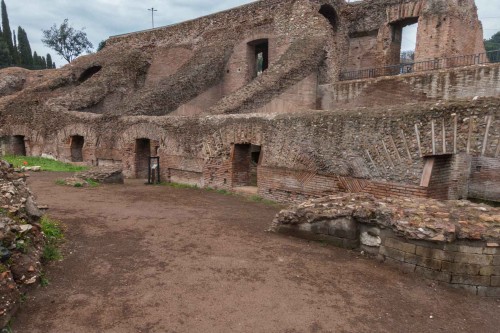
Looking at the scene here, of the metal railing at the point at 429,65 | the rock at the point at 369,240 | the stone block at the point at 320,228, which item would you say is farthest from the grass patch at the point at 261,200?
the metal railing at the point at 429,65

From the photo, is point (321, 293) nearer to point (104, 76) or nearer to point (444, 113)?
point (444, 113)

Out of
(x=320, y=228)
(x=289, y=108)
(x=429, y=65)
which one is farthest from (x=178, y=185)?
(x=429, y=65)

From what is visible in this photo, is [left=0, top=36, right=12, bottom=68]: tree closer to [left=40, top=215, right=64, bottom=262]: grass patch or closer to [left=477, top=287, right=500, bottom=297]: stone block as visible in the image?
[left=40, top=215, right=64, bottom=262]: grass patch

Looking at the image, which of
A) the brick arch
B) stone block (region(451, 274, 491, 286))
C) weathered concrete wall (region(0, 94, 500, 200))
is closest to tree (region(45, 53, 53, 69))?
the brick arch

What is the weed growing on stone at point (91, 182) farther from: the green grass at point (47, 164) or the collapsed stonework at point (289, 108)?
the green grass at point (47, 164)

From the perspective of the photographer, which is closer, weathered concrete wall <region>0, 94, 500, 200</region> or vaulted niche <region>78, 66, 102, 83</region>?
weathered concrete wall <region>0, 94, 500, 200</region>

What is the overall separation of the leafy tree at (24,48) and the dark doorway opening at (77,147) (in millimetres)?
34480

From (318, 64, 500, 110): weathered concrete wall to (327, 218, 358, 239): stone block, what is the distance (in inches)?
170

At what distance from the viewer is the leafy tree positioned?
134 feet

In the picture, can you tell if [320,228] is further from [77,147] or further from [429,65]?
[77,147]

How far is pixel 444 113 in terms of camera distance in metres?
5.36

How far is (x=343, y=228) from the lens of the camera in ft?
15.5

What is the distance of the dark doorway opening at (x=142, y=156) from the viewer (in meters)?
11.5

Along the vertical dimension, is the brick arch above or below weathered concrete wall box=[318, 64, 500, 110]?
below
